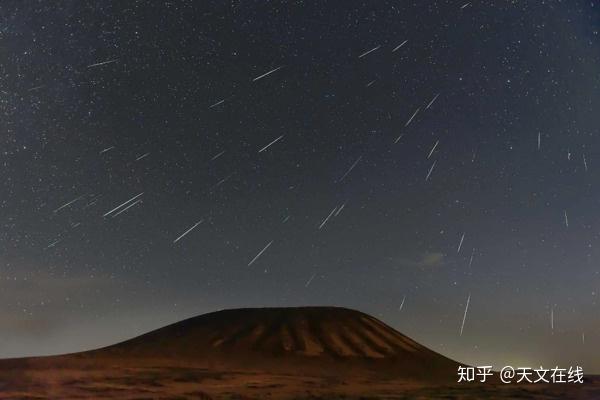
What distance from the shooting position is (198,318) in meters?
103

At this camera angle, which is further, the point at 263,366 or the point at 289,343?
the point at 289,343

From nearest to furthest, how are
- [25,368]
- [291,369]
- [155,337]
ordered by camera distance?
[25,368] → [291,369] → [155,337]

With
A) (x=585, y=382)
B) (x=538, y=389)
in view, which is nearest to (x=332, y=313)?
(x=585, y=382)

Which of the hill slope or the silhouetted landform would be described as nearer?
the silhouetted landform

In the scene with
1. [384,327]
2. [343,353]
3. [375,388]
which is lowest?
[375,388]

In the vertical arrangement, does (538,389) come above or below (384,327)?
below

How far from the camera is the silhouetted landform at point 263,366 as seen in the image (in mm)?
48375

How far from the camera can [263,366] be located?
73.9 meters

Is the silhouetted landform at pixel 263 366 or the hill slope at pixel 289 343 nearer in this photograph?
the silhouetted landform at pixel 263 366

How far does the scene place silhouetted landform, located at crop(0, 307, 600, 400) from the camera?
4838cm

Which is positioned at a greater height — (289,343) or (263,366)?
(289,343)

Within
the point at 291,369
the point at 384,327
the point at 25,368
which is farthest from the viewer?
the point at 384,327

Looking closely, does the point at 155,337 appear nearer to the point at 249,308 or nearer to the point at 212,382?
the point at 249,308

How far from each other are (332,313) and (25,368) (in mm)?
49099
